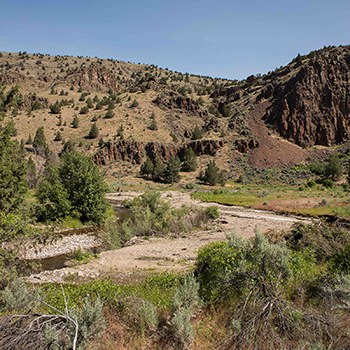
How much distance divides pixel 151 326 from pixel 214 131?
79025 mm

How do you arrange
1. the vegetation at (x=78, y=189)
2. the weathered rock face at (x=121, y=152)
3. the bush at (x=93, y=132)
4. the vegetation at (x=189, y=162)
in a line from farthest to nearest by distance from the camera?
the bush at (x=93, y=132) < the weathered rock face at (x=121, y=152) < the vegetation at (x=189, y=162) < the vegetation at (x=78, y=189)

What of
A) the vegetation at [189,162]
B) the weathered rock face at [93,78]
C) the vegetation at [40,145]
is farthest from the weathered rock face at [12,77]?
the vegetation at [189,162]

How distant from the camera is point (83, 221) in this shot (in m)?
32.4

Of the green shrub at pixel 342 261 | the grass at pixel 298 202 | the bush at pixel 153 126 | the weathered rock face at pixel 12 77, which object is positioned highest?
the weathered rock face at pixel 12 77

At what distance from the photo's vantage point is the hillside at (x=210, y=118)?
252ft

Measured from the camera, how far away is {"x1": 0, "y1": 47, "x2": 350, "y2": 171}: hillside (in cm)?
7694

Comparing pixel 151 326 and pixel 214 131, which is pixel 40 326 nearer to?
pixel 151 326

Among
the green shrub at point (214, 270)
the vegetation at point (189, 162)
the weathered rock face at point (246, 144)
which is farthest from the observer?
the weathered rock face at point (246, 144)

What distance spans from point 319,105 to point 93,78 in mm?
77492

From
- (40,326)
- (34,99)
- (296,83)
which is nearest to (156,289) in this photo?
(40,326)

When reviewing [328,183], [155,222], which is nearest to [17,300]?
[155,222]

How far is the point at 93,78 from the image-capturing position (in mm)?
116750

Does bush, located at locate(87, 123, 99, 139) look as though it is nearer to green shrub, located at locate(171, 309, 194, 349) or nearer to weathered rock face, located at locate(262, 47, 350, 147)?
weathered rock face, located at locate(262, 47, 350, 147)

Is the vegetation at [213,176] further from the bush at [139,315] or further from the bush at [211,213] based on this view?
the bush at [139,315]
